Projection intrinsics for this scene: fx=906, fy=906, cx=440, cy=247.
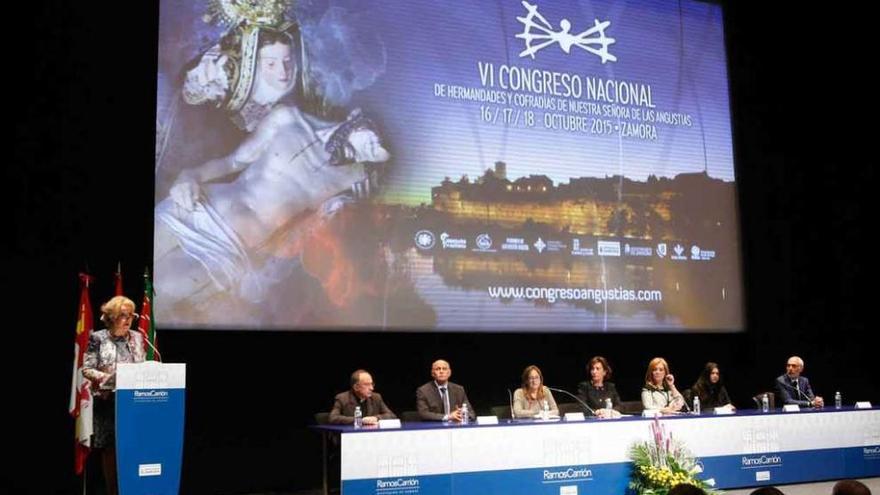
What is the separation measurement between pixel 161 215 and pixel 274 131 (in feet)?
3.05

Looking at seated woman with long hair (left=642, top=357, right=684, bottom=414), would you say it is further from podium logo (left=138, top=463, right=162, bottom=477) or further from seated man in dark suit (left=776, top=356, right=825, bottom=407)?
podium logo (left=138, top=463, right=162, bottom=477)

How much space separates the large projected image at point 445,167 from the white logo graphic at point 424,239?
2 centimetres

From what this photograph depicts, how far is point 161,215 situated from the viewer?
5.68 meters

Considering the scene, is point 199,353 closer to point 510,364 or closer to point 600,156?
point 510,364

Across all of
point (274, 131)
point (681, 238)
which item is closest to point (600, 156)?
point (681, 238)

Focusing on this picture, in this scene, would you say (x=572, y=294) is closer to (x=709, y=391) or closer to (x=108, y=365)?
(x=709, y=391)

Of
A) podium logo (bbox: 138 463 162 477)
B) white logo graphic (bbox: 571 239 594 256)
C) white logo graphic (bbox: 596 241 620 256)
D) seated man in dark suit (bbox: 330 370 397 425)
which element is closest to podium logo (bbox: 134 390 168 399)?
podium logo (bbox: 138 463 162 477)

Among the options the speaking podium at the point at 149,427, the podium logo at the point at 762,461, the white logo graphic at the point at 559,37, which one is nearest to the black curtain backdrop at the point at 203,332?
the white logo graphic at the point at 559,37

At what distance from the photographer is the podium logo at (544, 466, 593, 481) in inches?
205

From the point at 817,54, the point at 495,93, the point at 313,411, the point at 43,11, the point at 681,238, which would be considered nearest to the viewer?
the point at 43,11

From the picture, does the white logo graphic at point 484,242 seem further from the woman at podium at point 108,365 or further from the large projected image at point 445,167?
the woman at podium at point 108,365

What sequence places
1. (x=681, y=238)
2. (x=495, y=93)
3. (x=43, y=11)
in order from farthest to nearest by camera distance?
(x=681, y=238) → (x=495, y=93) → (x=43, y=11)

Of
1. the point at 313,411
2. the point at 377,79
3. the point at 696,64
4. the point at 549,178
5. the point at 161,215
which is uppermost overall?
the point at 696,64

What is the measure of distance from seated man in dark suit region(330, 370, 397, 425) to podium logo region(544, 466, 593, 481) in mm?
1006
